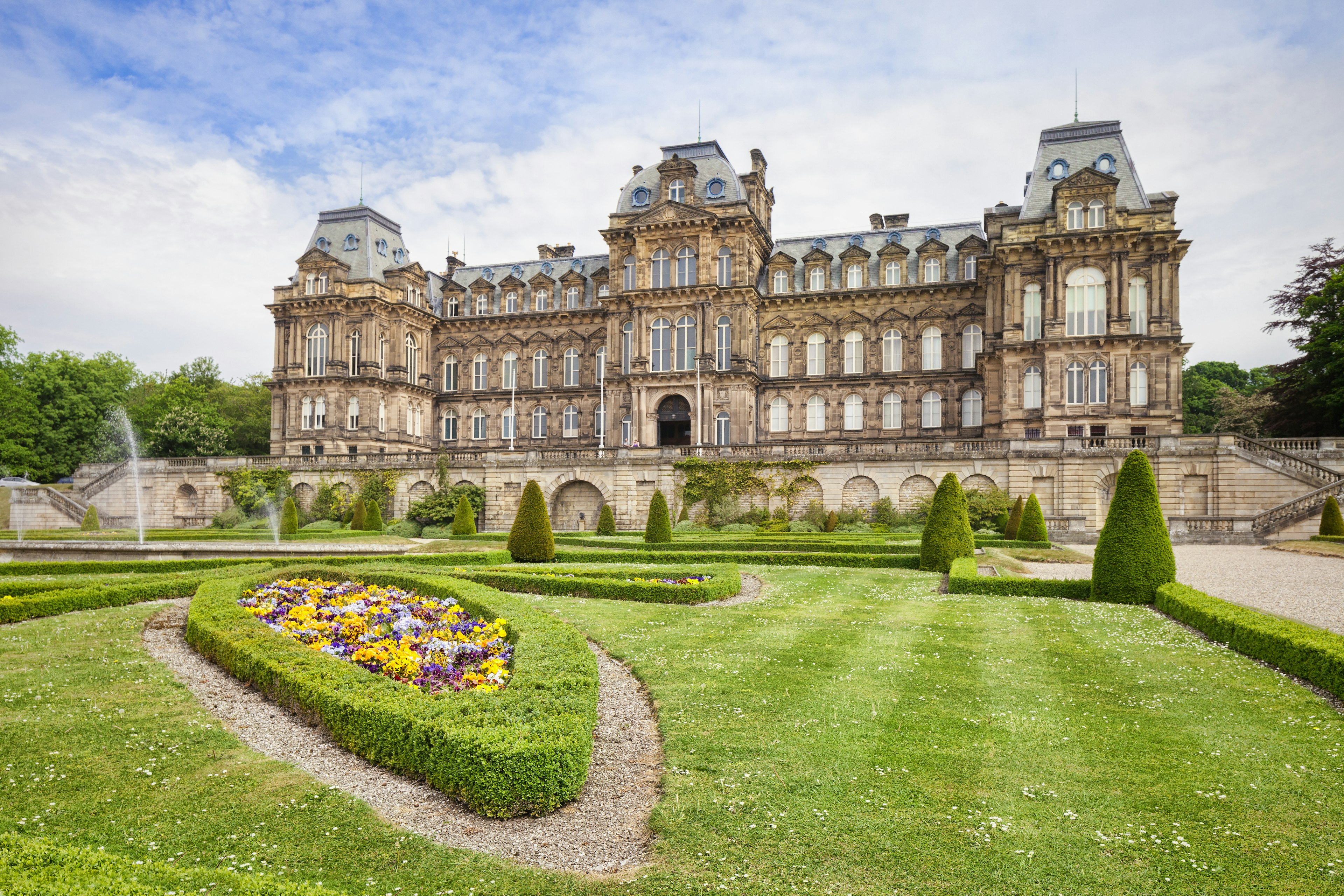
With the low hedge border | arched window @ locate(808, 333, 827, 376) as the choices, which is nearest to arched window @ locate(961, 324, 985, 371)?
arched window @ locate(808, 333, 827, 376)

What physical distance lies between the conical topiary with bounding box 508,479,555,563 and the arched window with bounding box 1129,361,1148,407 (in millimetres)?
36106

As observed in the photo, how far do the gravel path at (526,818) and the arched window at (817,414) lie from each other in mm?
47318

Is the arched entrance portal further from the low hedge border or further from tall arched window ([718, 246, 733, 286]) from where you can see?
the low hedge border

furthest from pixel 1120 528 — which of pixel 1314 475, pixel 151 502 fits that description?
pixel 151 502

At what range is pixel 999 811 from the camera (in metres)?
6.56

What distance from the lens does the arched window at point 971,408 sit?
54.0 metres

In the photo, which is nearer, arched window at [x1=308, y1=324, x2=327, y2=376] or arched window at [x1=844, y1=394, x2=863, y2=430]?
arched window at [x1=844, y1=394, x2=863, y2=430]

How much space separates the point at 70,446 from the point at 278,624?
65.9 meters

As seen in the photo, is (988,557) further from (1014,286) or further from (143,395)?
(143,395)

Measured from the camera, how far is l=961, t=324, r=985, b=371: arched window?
54.4 meters

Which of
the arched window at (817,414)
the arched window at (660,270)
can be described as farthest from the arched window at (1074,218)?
the arched window at (660,270)

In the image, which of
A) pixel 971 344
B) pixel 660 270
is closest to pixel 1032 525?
pixel 971 344

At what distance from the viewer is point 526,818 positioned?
21.7ft

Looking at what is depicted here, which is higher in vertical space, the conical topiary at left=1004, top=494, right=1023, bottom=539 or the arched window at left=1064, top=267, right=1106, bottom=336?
the arched window at left=1064, top=267, right=1106, bottom=336
